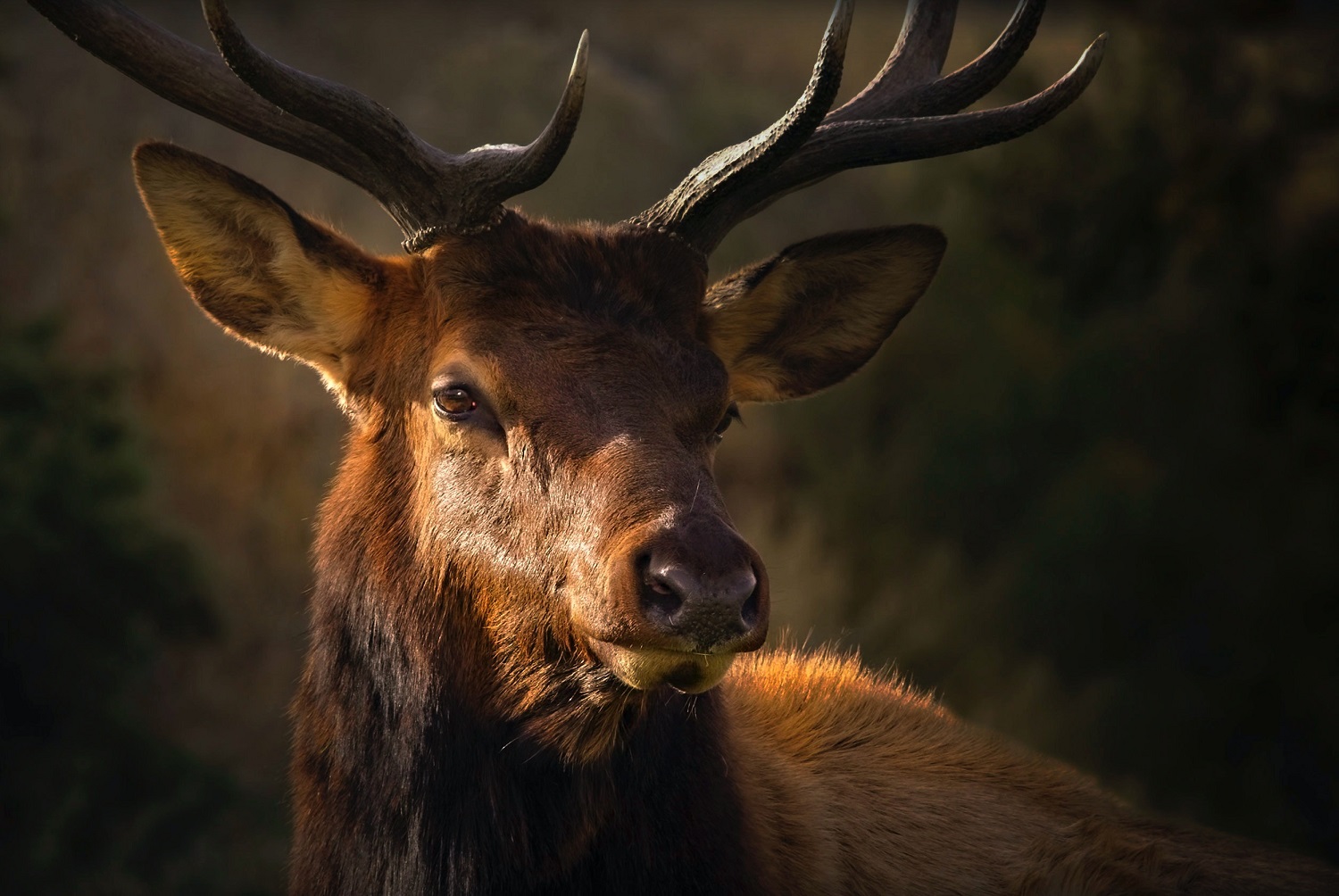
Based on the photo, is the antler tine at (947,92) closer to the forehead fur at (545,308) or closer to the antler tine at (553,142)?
the forehead fur at (545,308)

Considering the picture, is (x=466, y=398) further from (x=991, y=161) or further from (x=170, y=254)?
(x=991, y=161)

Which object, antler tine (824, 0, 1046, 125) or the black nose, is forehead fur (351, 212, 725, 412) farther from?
antler tine (824, 0, 1046, 125)

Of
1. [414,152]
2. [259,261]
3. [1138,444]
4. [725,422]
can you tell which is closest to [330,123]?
[414,152]

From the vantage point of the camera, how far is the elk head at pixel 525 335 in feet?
11.3

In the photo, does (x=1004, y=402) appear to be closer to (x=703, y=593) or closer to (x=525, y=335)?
(x=525, y=335)

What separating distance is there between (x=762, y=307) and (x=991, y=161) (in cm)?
1158

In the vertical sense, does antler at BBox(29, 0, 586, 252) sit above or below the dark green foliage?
above

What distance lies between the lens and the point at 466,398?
396 cm

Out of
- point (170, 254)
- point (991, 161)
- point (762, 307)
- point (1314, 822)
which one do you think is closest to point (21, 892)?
point (170, 254)

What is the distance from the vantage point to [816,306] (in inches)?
194

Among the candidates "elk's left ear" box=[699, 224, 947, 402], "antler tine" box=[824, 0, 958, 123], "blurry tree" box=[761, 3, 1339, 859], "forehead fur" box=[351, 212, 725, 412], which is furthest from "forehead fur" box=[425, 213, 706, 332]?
"blurry tree" box=[761, 3, 1339, 859]

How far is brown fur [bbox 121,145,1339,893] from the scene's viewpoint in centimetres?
370

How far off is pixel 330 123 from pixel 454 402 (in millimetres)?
921

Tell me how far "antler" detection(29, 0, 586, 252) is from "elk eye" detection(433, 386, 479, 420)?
55cm
